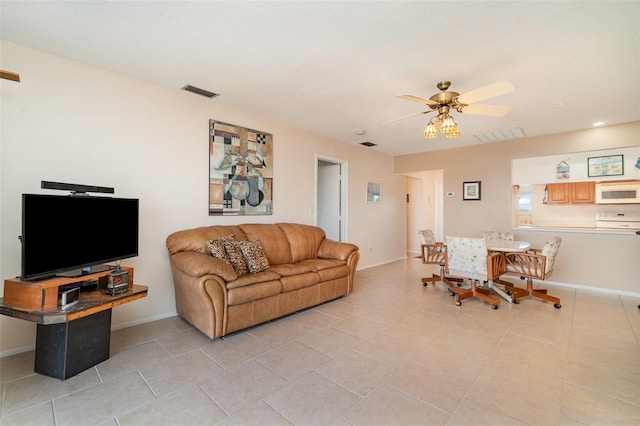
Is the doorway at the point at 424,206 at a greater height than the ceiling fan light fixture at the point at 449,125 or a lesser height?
lesser

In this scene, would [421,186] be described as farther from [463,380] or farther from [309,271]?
[463,380]

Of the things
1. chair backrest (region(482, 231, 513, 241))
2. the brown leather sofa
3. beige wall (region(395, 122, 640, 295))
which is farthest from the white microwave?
the brown leather sofa

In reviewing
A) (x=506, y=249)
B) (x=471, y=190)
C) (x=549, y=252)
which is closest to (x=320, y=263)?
(x=506, y=249)

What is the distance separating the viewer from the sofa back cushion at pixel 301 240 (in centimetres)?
402

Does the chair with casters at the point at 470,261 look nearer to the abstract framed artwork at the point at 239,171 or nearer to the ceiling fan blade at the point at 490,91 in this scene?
the ceiling fan blade at the point at 490,91

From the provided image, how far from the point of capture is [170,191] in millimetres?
3197

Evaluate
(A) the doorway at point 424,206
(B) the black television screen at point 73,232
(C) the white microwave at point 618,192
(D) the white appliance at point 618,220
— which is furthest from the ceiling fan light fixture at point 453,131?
(A) the doorway at point 424,206

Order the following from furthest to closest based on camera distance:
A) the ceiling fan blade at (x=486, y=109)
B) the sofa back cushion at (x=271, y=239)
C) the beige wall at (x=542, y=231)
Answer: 1. the beige wall at (x=542, y=231)
2. the sofa back cushion at (x=271, y=239)
3. the ceiling fan blade at (x=486, y=109)

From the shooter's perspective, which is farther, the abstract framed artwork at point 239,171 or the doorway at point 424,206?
the doorway at point 424,206

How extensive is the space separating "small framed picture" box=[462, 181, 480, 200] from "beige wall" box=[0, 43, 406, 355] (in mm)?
3702

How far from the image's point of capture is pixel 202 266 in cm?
258

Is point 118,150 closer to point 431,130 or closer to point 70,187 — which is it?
point 70,187

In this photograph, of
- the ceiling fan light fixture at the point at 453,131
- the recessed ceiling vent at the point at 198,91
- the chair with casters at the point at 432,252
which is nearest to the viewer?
the ceiling fan light fixture at the point at 453,131

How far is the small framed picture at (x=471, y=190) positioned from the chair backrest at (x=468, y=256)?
7.27 ft
